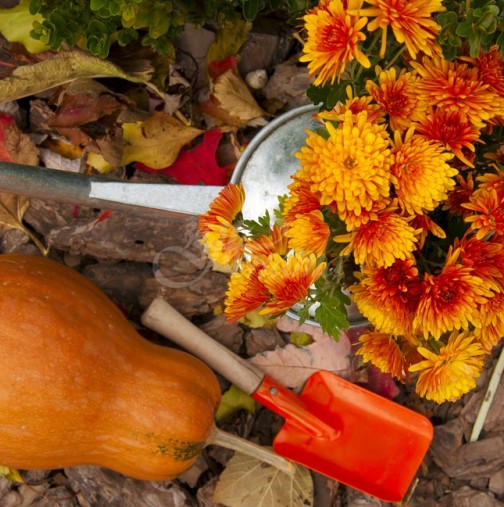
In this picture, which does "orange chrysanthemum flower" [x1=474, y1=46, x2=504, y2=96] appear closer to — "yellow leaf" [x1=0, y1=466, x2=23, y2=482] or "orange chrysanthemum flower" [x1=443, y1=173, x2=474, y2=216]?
"orange chrysanthemum flower" [x1=443, y1=173, x2=474, y2=216]

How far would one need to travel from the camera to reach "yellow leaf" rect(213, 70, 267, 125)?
1128mm

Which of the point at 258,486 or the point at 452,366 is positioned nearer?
the point at 452,366

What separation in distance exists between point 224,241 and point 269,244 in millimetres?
49

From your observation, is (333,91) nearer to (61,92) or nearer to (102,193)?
(102,193)

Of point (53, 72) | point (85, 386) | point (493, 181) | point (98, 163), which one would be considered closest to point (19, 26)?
point (53, 72)

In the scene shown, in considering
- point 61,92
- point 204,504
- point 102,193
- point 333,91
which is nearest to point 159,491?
point 204,504

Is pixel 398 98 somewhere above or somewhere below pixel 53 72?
above

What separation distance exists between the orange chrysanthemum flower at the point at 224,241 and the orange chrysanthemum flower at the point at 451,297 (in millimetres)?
200

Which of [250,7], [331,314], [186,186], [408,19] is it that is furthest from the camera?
[186,186]

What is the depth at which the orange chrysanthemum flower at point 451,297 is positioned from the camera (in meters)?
0.59

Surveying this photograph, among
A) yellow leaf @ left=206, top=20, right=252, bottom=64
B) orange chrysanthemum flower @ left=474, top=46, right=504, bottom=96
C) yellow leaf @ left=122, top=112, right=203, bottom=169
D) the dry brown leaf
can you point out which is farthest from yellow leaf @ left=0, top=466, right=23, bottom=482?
orange chrysanthemum flower @ left=474, top=46, right=504, bottom=96

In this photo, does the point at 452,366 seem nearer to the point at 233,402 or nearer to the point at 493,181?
the point at 493,181

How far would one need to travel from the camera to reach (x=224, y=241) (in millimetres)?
688

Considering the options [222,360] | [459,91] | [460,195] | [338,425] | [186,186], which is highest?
[459,91]
